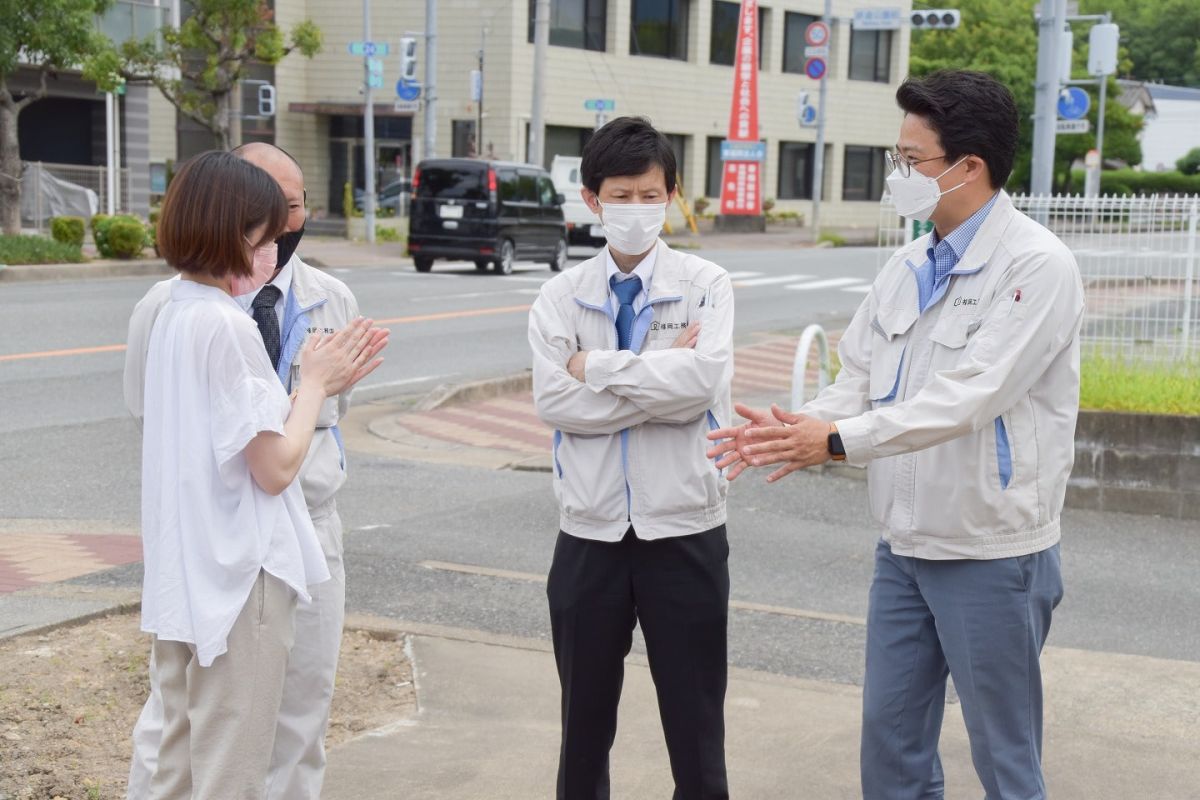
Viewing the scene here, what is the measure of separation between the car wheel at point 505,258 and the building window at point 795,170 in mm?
28485

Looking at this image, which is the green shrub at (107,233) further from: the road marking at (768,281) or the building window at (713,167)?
the building window at (713,167)

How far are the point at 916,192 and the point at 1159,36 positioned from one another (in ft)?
388

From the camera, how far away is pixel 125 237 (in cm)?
2491

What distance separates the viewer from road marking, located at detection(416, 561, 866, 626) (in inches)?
254

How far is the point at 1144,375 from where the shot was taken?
10.2m

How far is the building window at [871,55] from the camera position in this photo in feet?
181

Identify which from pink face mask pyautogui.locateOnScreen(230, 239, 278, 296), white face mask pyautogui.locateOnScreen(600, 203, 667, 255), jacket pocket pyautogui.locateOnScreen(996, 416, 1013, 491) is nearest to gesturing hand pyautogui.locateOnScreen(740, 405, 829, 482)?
jacket pocket pyautogui.locateOnScreen(996, 416, 1013, 491)

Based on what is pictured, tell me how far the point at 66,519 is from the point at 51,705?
3.43 m

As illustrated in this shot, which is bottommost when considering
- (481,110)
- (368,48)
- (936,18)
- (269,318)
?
(269,318)

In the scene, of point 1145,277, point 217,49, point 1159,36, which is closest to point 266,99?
point 217,49

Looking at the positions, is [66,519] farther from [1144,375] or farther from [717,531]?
[1144,375]

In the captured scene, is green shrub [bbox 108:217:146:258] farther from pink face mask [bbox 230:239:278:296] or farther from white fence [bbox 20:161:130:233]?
pink face mask [bbox 230:239:278:296]

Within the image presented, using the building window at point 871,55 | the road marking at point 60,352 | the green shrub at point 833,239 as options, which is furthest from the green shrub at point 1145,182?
the road marking at point 60,352

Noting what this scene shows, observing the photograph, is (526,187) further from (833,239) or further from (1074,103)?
(833,239)
